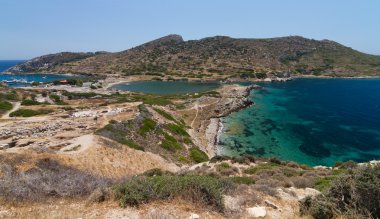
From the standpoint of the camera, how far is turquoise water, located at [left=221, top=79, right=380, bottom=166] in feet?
156

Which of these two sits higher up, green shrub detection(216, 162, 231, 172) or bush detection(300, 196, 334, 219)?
bush detection(300, 196, 334, 219)

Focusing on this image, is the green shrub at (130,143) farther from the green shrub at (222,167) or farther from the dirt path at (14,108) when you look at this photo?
the dirt path at (14,108)

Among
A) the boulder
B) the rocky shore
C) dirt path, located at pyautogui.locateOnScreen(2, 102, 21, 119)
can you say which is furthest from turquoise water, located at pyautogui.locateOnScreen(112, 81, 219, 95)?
the boulder

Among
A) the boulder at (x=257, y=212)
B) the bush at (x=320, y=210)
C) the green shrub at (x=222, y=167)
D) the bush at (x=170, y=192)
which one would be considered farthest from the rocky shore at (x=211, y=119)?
the bush at (x=170, y=192)

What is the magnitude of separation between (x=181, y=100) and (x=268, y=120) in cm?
2906

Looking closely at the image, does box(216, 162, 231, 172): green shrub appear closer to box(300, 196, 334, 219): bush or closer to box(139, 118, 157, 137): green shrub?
box(300, 196, 334, 219): bush

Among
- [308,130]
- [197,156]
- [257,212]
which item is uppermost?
[257,212]

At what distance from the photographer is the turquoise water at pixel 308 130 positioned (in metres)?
47.5

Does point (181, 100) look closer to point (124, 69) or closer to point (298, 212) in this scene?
point (298, 212)

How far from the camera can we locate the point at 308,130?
6131 centimetres

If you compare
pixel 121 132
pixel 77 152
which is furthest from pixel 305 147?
pixel 77 152

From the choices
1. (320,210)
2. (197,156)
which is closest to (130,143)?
(197,156)

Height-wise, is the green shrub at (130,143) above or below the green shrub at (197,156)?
above

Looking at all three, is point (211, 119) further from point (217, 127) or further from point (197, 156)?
point (197, 156)
